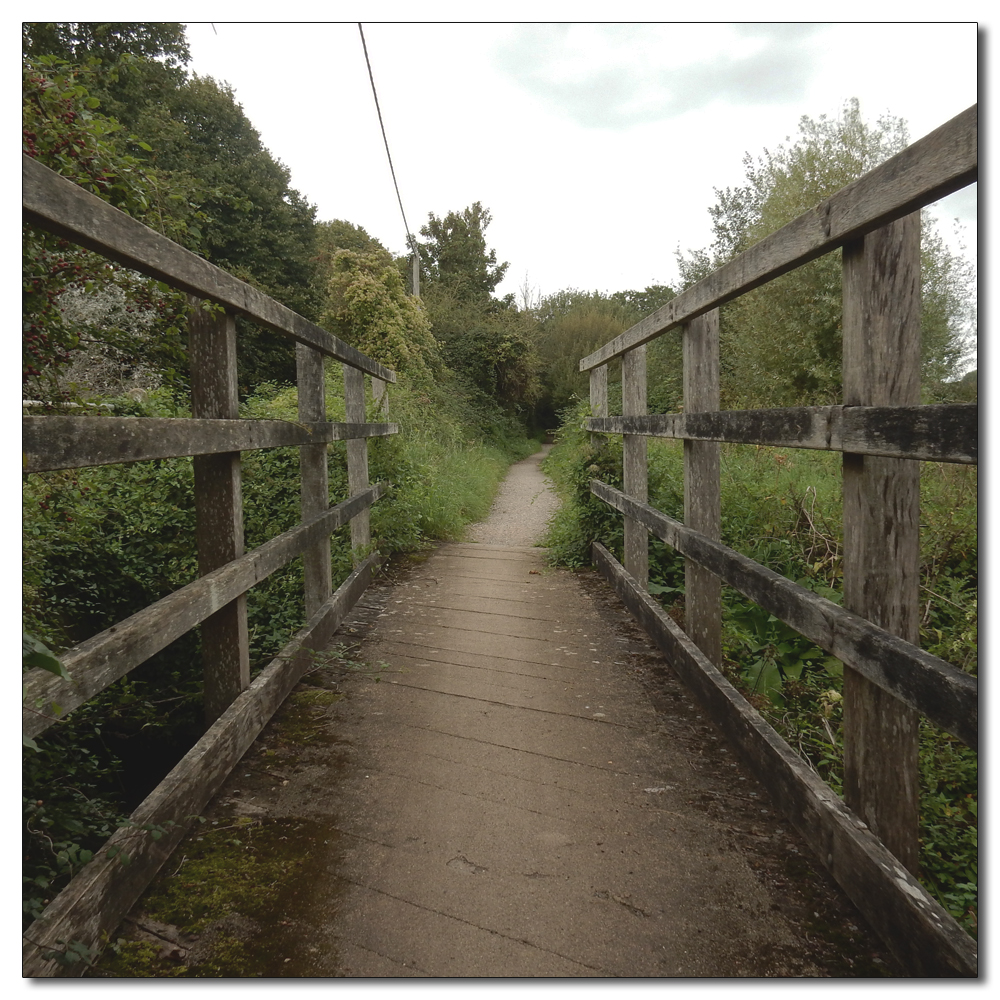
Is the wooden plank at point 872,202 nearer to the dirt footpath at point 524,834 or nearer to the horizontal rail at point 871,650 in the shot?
the horizontal rail at point 871,650

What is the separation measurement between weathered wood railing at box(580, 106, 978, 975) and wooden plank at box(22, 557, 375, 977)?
1.64 m

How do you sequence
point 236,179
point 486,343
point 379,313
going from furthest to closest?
point 236,179, point 486,343, point 379,313

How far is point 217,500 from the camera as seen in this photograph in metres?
2.39

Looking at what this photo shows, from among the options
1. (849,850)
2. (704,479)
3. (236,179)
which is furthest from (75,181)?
(236,179)

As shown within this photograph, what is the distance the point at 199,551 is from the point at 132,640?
2.48ft

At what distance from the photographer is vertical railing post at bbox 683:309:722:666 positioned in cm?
299

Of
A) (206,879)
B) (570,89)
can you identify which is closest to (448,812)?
(206,879)

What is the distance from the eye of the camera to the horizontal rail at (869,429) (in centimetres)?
122

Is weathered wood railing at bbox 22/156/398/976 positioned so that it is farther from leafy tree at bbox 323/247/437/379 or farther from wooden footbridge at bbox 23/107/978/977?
leafy tree at bbox 323/247/437/379

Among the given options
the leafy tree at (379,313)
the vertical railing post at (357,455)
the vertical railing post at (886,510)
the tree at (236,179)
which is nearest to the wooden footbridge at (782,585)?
the vertical railing post at (886,510)

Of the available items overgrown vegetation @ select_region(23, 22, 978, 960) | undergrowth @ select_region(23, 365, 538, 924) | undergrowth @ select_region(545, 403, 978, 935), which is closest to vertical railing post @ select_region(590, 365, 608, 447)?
undergrowth @ select_region(545, 403, 978, 935)

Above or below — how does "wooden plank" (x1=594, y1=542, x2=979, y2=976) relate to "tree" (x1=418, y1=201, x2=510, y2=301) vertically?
below

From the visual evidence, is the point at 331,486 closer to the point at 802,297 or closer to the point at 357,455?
the point at 357,455

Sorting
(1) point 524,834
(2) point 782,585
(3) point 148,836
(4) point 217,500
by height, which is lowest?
(1) point 524,834
